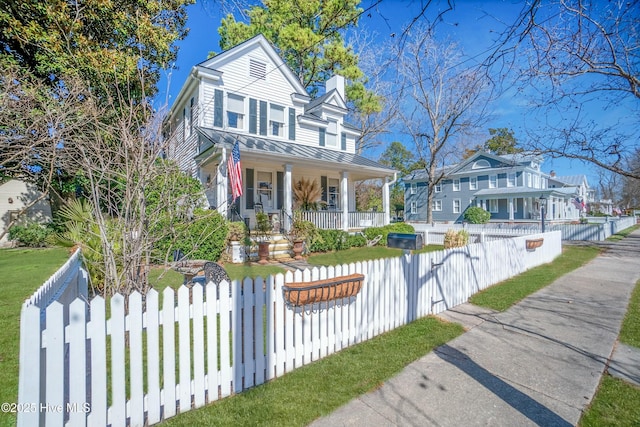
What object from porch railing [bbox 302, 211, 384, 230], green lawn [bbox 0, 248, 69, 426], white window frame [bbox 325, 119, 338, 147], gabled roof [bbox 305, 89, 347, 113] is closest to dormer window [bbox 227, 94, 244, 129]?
gabled roof [bbox 305, 89, 347, 113]

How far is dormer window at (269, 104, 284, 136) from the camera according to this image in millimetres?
14432

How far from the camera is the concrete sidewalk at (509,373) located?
241 cm

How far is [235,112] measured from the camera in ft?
43.9

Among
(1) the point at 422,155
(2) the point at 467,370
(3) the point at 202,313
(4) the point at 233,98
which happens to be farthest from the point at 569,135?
(1) the point at 422,155

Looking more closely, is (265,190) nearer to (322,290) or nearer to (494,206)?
(322,290)

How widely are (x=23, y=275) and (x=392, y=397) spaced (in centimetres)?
958

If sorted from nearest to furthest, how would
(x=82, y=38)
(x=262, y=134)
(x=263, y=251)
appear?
1. (x=263, y=251)
2. (x=82, y=38)
3. (x=262, y=134)

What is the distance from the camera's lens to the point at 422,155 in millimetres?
26062

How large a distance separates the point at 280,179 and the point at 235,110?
3702 millimetres

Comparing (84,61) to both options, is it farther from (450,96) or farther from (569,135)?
(450,96)

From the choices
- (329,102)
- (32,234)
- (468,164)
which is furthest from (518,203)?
(32,234)

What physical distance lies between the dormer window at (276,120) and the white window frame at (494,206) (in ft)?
90.4

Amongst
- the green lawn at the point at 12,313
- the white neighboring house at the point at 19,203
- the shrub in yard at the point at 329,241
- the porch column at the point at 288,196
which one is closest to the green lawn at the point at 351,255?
the shrub in yard at the point at 329,241

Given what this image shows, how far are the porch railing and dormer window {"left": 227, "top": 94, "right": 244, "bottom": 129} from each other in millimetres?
5226
